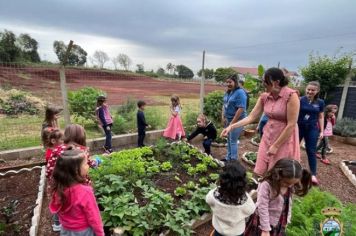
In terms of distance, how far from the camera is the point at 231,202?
2236 millimetres

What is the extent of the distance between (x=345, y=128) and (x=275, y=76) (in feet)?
21.9

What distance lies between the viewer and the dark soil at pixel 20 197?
9.83ft

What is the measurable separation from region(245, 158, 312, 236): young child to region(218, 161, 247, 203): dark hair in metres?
0.25

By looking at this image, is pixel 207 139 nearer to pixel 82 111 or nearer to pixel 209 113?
pixel 209 113

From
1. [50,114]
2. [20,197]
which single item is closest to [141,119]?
[50,114]

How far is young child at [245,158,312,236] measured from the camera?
7.34ft

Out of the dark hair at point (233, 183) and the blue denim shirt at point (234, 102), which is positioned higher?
the blue denim shirt at point (234, 102)

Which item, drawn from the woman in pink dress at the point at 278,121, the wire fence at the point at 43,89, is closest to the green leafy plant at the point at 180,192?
the woman in pink dress at the point at 278,121

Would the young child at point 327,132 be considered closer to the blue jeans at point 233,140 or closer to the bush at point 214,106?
the blue jeans at point 233,140

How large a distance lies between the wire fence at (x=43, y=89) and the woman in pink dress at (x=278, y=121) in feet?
15.8

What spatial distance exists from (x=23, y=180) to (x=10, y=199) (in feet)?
2.21


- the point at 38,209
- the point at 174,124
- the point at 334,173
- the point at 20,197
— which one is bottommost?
the point at 334,173

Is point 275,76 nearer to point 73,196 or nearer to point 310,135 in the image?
point 310,135

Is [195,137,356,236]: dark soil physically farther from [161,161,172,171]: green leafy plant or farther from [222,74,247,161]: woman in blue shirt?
[161,161,172,171]: green leafy plant
